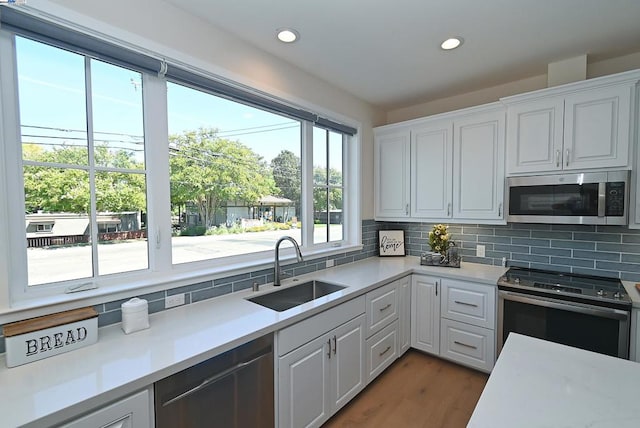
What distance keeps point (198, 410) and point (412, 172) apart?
2.67 meters

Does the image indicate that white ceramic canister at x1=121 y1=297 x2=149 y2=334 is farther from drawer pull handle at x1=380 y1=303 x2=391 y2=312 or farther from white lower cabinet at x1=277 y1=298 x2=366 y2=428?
drawer pull handle at x1=380 y1=303 x2=391 y2=312

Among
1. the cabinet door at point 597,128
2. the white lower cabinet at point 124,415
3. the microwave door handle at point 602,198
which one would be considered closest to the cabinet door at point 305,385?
the white lower cabinet at point 124,415

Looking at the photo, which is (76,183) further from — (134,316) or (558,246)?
(558,246)

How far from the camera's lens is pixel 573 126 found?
2.13 metres

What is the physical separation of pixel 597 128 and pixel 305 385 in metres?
2.66

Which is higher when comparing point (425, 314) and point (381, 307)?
point (381, 307)

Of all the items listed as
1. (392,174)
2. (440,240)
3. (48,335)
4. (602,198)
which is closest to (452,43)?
(392,174)

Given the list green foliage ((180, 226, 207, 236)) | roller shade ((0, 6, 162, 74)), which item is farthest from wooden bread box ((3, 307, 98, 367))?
roller shade ((0, 6, 162, 74))

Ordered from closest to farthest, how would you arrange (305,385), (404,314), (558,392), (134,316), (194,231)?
(558,392) < (134,316) < (305,385) < (194,231) < (404,314)

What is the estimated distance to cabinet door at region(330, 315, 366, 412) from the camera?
190 cm

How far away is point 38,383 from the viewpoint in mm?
978

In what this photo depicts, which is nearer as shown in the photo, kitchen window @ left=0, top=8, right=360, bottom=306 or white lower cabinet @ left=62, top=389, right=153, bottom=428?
white lower cabinet @ left=62, top=389, right=153, bottom=428

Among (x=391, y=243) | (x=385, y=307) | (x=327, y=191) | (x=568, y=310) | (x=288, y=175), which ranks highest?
(x=288, y=175)

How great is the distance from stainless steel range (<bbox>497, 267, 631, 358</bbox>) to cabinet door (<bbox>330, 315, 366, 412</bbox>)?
1160 millimetres
